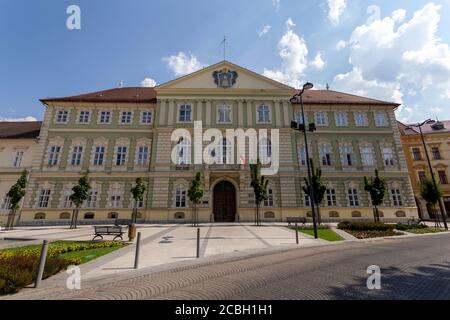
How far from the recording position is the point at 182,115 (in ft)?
86.9

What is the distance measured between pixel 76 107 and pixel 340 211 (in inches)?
1365

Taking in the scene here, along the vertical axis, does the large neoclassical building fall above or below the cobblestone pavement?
above

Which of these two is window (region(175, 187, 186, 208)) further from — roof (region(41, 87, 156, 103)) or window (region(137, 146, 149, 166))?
roof (region(41, 87, 156, 103))

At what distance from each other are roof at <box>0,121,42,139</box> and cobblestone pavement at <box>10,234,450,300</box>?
100 feet

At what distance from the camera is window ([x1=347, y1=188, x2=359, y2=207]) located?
80.0ft

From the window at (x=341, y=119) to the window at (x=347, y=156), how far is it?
10.9 feet

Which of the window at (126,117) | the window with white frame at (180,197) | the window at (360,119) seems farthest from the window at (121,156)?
the window at (360,119)

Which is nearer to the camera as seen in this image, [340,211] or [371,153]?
[340,211]

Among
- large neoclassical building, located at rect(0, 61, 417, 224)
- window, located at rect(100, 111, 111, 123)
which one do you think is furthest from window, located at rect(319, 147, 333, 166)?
window, located at rect(100, 111, 111, 123)

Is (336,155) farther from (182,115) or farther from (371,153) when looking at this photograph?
(182,115)

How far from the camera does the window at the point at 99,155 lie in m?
25.0

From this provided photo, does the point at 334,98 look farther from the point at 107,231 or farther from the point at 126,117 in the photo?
the point at 107,231

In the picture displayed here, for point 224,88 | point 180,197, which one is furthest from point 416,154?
point 180,197
